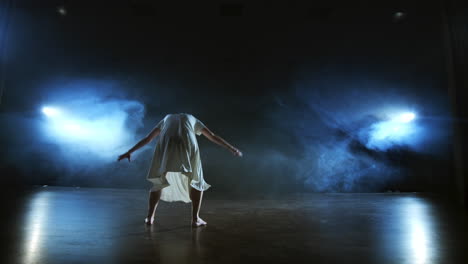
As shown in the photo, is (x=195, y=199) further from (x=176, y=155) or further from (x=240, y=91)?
(x=240, y=91)

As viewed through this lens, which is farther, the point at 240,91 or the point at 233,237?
the point at 240,91

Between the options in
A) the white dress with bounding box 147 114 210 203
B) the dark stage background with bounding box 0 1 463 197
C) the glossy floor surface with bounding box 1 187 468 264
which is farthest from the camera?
the dark stage background with bounding box 0 1 463 197

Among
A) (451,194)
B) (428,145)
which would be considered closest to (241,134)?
(428,145)

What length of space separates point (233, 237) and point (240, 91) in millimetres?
4693

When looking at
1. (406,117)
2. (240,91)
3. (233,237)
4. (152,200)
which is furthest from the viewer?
(240,91)

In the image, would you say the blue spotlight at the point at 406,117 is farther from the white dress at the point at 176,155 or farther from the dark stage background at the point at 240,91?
the white dress at the point at 176,155

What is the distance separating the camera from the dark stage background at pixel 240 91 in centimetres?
603

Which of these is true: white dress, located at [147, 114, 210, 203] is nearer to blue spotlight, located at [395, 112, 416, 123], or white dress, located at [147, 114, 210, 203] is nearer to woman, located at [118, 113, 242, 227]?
woman, located at [118, 113, 242, 227]

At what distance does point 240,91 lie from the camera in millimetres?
6477

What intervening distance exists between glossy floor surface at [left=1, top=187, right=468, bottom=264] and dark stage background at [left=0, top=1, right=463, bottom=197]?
9.97ft

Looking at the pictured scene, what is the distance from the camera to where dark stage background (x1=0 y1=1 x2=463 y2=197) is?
603 centimetres

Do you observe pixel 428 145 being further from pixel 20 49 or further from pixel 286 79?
pixel 20 49

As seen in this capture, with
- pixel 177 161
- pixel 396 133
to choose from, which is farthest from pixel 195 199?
pixel 396 133

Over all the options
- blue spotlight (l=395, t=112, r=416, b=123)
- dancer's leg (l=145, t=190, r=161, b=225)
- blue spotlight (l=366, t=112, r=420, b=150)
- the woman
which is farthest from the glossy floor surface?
blue spotlight (l=395, t=112, r=416, b=123)
